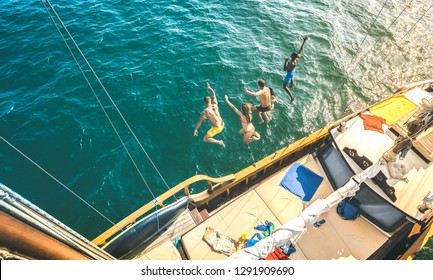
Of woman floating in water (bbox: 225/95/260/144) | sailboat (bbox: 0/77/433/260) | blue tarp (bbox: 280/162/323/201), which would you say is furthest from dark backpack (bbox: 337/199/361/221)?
woman floating in water (bbox: 225/95/260/144)

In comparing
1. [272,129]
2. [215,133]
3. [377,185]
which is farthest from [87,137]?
[377,185]

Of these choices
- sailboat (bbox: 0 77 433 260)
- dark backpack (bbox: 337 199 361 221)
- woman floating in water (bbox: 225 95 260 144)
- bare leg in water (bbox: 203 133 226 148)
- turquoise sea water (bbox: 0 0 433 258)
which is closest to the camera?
sailboat (bbox: 0 77 433 260)

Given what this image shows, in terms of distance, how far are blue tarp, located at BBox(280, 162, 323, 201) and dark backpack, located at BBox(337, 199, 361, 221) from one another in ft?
4.03

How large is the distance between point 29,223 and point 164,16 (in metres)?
20.6

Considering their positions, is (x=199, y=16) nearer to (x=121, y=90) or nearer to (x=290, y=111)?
(x=121, y=90)

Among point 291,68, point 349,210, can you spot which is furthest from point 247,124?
point 349,210

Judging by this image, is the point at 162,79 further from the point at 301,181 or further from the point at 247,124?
the point at 301,181

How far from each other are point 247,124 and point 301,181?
12.3 feet

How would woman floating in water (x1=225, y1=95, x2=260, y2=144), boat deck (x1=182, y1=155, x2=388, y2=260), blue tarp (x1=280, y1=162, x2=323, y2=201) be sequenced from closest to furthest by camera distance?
1. boat deck (x1=182, y1=155, x2=388, y2=260)
2. blue tarp (x1=280, y1=162, x2=323, y2=201)
3. woman floating in water (x1=225, y1=95, x2=260, y2=144)

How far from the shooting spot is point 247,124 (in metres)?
11.5

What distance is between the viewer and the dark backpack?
896 cm

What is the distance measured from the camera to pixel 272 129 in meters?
→ 13.2

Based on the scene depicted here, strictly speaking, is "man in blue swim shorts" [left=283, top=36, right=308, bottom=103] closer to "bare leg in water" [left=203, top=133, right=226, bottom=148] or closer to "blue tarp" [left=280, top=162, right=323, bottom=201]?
"bare leg in water" [left=203, top=133, right=226, bottom=148]

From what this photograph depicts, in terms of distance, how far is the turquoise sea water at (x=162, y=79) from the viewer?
37.2 feet
